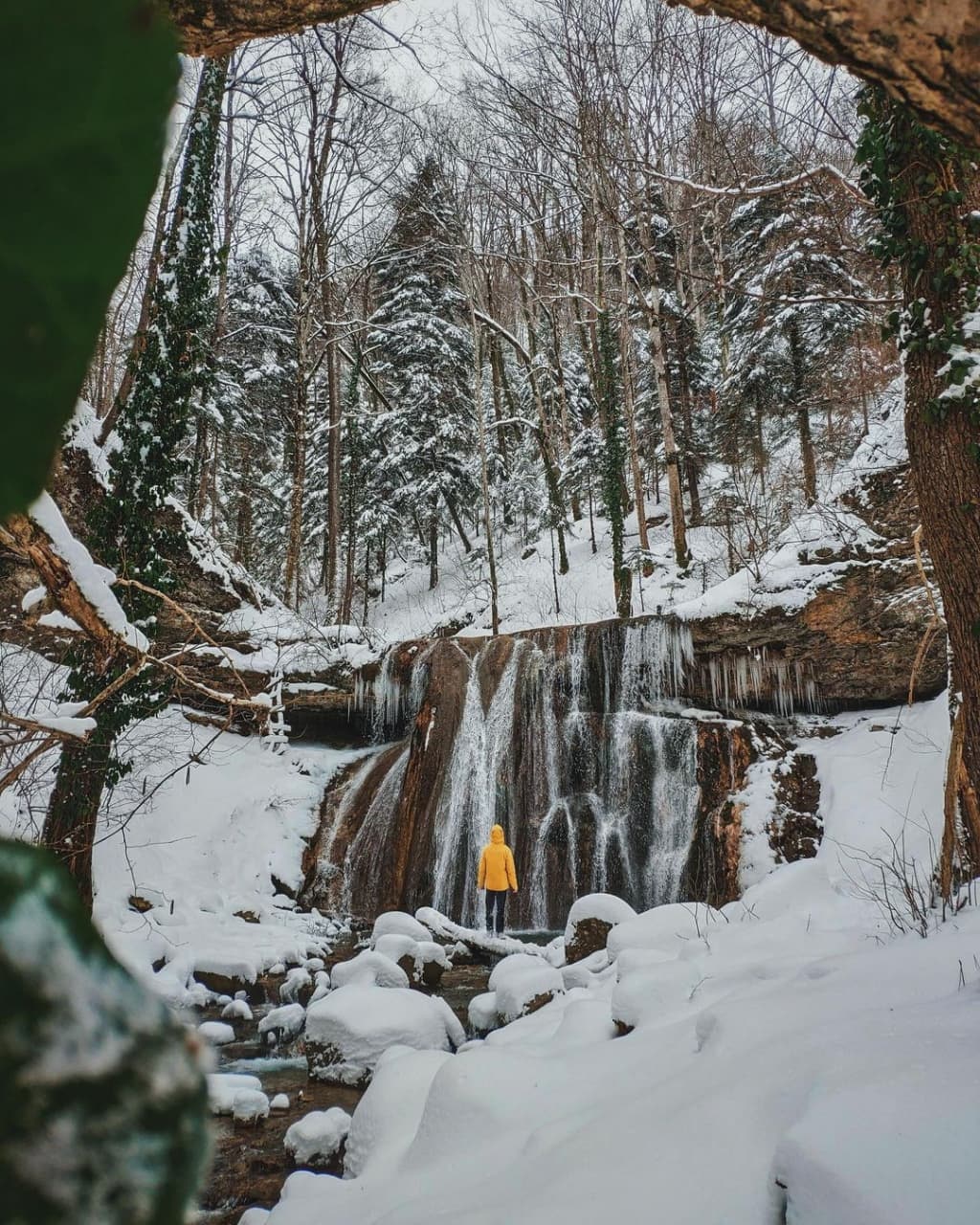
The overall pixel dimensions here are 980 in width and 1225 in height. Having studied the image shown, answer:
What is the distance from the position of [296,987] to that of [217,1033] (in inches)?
44.8

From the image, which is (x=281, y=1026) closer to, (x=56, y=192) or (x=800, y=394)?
(x=56, y=192)

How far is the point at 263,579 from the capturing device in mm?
23125

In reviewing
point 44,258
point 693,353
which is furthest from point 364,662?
point 693,353

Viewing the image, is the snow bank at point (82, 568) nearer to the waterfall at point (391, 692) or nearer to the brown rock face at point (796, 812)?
the brown rock face at point (796, 812)

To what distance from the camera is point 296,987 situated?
7.14 metres

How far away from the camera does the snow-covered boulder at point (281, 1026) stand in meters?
6.22

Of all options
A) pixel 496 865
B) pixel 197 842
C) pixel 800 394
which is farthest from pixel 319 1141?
pixel 800 394

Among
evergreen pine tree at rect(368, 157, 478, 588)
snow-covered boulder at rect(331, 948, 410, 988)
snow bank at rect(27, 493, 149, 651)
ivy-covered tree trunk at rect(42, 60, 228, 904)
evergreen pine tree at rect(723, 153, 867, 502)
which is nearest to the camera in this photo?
snow bank at rect(27, 493, 149, 651)

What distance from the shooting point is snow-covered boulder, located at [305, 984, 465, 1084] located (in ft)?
17.3

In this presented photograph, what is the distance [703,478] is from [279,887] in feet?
59.0

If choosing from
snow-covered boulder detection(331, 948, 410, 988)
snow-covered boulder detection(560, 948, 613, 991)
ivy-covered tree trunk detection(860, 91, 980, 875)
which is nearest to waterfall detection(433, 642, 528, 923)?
snow-covered boulder detection(331, 948, 410, 988)

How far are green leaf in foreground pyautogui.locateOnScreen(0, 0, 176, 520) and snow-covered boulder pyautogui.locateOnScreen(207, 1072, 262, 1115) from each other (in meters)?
5.39

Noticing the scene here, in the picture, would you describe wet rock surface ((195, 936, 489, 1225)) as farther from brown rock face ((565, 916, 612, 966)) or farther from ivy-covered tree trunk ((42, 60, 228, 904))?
ivy-covered tree trunk ((42, 60, 228, 904))

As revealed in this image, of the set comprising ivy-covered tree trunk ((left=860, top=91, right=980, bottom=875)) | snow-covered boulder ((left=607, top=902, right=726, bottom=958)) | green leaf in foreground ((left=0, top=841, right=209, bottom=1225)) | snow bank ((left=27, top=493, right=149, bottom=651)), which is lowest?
snow-covered boulder ((left=607, top=902, right=726, bottom=958))
